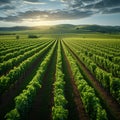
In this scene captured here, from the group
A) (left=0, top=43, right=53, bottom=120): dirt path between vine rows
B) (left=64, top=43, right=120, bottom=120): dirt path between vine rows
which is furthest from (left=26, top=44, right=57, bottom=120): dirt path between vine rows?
(left=64, top=43, right=120, bottom=120): dirt path between vine rows

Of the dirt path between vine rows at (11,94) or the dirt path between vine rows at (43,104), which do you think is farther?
the dirt path between vine rows at (11,94)

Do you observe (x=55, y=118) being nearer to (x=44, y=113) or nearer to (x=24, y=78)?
(x=44, y=113)

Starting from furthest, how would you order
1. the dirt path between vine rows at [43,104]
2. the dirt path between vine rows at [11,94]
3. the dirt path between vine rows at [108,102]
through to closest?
the dirt path between vine rows at [11,94], the dirt path between vine rows at [108,102], the dirt path between vine rows at [43,104]

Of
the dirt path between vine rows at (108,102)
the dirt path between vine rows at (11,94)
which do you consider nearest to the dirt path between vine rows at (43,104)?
the dirt path between vine rows at (11,94)

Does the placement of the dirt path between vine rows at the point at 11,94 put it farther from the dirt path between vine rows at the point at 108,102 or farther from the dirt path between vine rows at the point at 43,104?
the dirt path between vine rows at the point at 108,102

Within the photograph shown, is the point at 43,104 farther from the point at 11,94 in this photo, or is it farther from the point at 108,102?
the point at 108,102

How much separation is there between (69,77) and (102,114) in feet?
46.2

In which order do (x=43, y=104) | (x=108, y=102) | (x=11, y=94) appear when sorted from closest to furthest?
(x=43, y=104) → (x=108, y=102) → (x=11, y=94)

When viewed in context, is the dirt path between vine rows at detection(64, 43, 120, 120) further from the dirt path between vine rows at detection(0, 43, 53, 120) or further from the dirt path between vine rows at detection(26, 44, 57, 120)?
the dirt path between vine rows at detection(0, 43, 53, 120)

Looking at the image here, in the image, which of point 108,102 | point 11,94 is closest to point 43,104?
point 11,94

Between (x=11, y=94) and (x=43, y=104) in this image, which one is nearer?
(x=43, y=104)

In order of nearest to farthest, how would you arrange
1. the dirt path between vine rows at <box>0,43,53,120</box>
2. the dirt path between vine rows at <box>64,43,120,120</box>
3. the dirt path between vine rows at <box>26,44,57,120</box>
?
the dirt path between vine rows at <box>26,44,57,120</box> → the dirt path between vine rows at <box>64,43,120,120</box> → the dirt path between vine rows at <box>0,43,53,120</box>

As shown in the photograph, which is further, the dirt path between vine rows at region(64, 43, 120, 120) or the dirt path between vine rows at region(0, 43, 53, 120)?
the dirt path between vine rows at region(0, 43, 53, 120)

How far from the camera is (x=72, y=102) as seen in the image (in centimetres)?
1739
